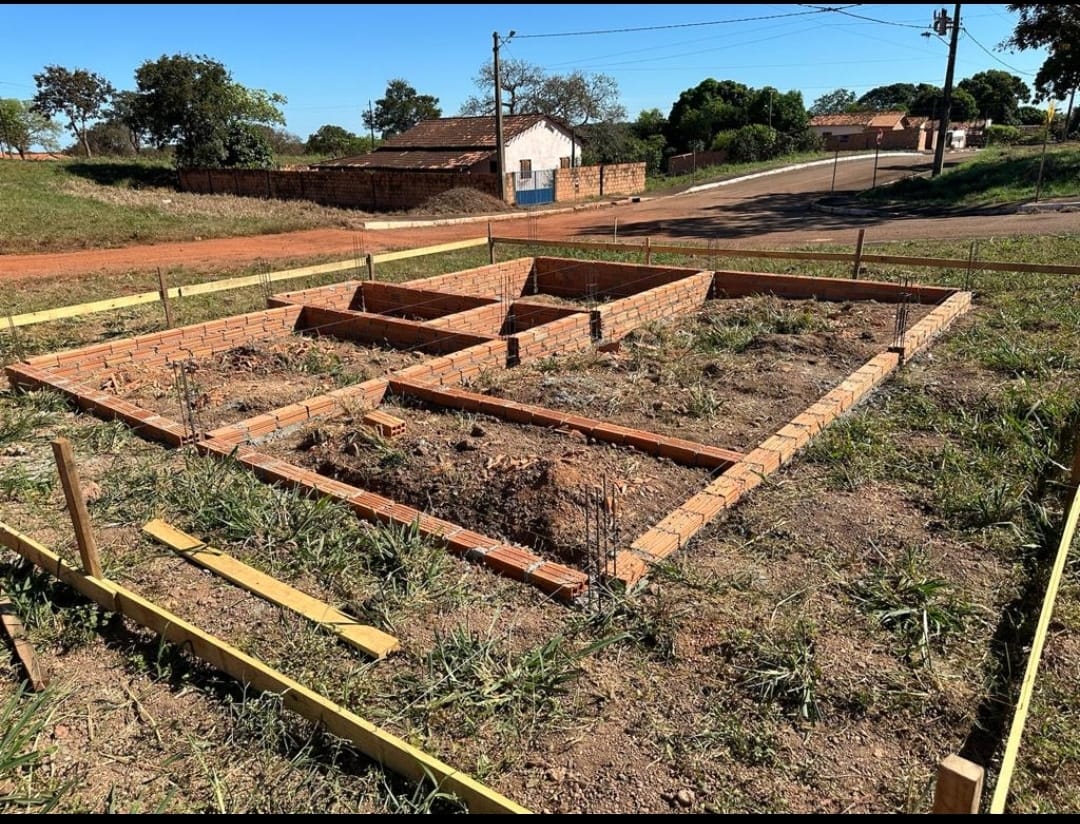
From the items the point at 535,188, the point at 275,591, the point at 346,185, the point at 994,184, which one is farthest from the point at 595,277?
the point at 346,185

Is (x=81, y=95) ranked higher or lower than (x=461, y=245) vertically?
higher

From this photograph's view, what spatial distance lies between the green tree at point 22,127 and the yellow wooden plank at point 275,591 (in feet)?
194

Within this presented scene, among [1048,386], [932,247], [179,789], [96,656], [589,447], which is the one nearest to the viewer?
[179,789]

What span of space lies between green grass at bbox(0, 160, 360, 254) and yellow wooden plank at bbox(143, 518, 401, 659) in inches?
616

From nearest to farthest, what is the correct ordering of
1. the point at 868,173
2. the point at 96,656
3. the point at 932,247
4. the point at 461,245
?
the point at 96,656 → the point at 461,245 → the point at 932,247 → the point at 868,173

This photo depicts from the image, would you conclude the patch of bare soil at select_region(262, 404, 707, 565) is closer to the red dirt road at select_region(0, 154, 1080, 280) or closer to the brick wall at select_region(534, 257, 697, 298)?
the brick wall at select_region(534, 257, 697, 298)

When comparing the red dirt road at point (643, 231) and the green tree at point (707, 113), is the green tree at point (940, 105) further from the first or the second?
the red dirt road at point (643, 231)

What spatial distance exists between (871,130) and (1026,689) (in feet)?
194

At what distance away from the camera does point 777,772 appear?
8.89ft

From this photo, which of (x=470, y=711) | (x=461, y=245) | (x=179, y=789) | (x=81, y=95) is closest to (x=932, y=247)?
(x=461, y=245)

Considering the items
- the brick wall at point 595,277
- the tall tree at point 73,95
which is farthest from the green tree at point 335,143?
the brick wall at point 595,277

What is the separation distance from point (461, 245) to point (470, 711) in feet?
34.3

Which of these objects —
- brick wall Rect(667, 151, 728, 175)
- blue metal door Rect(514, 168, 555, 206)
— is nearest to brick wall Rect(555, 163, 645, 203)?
blue metal door Rect(514, 168, 555, 206)

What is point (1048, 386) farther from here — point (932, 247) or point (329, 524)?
point (932, 247)
